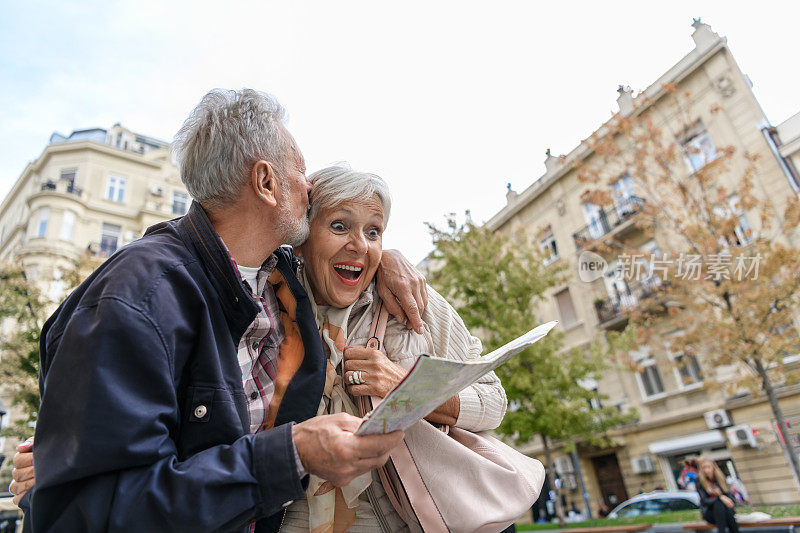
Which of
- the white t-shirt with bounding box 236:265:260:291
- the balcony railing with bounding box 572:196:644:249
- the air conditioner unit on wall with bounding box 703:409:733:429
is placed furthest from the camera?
the balcony railing with bounding box 572:196:644:249

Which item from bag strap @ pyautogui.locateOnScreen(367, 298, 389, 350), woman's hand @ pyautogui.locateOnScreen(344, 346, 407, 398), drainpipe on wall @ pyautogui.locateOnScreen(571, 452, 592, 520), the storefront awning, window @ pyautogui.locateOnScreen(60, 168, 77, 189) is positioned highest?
window @ pyautogui.locateOnScreen(60, 168, 77, 189)

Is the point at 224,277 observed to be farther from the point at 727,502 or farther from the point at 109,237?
the point at 109,237

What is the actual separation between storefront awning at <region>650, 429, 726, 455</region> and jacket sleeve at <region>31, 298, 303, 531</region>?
19.7m

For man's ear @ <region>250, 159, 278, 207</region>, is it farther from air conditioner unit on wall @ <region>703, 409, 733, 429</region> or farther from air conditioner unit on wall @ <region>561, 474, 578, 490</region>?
air conditioner unit on wall @ <region>561, 474, 578, 490</region>

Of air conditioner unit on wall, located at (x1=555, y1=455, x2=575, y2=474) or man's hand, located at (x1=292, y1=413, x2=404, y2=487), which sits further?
air conditioner unit on wall, located at (x1=555, y1=455, x2=575, y2=474)

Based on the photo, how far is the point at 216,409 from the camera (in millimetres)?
1339

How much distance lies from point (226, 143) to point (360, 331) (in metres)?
0.93

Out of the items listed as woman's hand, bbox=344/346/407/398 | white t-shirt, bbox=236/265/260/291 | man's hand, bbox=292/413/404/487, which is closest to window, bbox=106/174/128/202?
white t-shirt, bbox=236/265/260/291

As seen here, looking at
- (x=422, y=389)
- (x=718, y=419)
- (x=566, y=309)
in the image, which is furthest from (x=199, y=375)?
(x=566, y=309)

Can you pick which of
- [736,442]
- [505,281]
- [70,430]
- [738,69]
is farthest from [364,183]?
[738,69]

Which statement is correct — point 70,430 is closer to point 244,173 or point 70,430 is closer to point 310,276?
point 244,173

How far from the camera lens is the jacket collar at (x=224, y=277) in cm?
151

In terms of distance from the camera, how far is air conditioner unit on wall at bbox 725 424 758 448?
1559 centimetres

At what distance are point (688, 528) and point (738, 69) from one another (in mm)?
16036
